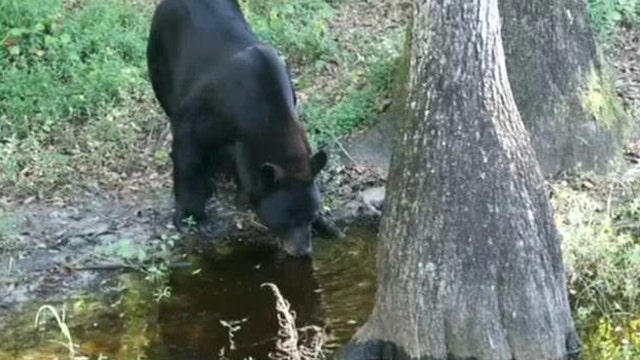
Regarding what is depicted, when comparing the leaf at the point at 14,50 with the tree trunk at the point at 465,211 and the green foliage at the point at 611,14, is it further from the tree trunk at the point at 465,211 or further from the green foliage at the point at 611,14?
the tree trunk at the point at 465,211

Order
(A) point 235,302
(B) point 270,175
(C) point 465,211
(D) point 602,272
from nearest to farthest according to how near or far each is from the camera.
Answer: (C) point 465,211 < (D) point 602,272 < (A) point 235,302 < (B) point 270,175

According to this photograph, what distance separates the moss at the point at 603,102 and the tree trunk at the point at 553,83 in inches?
0.5

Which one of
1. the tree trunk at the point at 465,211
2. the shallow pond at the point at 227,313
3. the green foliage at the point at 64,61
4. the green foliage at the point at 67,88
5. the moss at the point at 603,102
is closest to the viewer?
the tree trunk at the point at 465,211

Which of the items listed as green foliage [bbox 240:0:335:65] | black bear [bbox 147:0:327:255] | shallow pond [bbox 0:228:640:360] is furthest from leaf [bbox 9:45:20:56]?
shallow pond [bbox 0:228:640:360]

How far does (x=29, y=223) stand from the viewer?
8906 millimetres

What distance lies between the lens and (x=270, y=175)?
8.30 m

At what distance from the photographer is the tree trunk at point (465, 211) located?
666cm

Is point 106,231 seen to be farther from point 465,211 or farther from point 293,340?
point 465,211

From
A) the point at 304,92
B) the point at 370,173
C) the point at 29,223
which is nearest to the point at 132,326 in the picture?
the point at 29,223

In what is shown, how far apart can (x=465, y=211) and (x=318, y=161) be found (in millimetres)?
1827

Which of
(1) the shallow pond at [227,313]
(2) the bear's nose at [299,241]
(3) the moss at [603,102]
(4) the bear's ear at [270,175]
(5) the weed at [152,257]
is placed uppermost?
(3) the moss at [603,102]

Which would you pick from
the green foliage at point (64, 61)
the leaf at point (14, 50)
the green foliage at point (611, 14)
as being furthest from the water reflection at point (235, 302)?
the green foliage at point (611, 14)

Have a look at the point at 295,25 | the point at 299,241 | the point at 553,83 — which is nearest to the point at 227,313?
the point at 299,241

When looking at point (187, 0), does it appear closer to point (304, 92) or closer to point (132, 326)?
point (304, 92)
